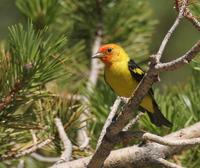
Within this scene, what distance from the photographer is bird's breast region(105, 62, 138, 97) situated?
296 cm

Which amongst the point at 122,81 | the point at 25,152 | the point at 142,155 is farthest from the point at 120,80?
the point at 142,155

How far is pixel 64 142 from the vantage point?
2178 mm

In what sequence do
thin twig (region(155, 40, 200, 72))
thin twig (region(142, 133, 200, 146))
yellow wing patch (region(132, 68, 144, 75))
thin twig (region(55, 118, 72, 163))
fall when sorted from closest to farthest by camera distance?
1. thin twig (region(155, 40, 200, 72))
2. thin twig (region(142, 133, 200, 146))
3. thin twig (region(55, 118, 72, 163))
4. yellow wing patch (region(132, 68, 144, 75))

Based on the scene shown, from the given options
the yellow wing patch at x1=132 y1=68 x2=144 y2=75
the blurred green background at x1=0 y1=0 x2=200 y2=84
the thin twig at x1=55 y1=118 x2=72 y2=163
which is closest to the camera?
the thin twig at x1=55 y1=118 x2=72 y2=163

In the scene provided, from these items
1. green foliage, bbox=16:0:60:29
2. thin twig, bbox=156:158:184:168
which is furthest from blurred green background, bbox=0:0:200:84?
thin twig, bbox=156:158:184:168

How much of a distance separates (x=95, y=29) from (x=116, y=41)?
148mm

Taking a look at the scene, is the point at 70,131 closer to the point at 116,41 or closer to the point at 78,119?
the point at 78,119

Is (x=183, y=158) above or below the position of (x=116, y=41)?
below

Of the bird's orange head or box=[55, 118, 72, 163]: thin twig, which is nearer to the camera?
box=[55, 118, 72, 163]: thin twig

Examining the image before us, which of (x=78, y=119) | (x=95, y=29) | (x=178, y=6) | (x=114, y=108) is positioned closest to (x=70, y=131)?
(x=78, y=119)

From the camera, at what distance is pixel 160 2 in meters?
4.87

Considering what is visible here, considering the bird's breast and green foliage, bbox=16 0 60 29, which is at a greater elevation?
green foliage, bbox=16 0 60 29

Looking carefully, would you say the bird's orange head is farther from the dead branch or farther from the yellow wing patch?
the dead branch

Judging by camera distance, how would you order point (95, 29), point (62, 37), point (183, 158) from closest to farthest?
point (62, 37)
point (183, 158)
point (95, 29)
